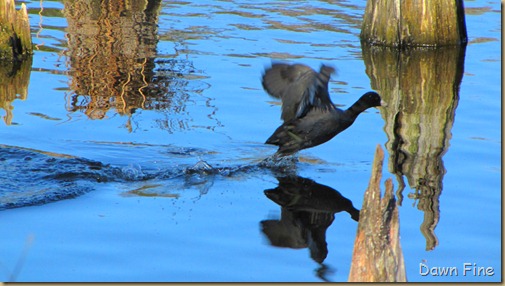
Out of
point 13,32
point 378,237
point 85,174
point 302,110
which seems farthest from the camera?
point 13,32

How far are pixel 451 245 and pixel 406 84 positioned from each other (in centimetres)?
496

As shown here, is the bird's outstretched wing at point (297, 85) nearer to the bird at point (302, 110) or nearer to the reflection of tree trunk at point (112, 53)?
the bird at point (302, 110)

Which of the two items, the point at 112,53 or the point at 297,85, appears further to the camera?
the point at 112,53

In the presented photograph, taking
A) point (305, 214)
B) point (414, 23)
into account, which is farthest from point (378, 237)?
point (414, 23)

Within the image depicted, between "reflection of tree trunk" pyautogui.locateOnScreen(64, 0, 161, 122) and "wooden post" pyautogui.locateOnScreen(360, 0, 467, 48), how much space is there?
3090 mm

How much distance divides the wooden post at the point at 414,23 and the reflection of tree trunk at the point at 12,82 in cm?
468

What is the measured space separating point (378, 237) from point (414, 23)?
27.4ft

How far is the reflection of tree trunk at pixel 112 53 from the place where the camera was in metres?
9.80

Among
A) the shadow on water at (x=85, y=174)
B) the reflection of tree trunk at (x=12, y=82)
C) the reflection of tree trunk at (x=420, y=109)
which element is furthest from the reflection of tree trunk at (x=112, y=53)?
the reflection of tree trunk at (x=420, y=109)

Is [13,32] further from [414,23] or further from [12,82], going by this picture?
[414,23]

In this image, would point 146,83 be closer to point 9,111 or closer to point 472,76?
point 9,111

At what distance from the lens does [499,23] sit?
48.5ft

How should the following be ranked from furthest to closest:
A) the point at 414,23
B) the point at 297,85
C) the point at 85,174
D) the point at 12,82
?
1. the point at 414,23
2. the point at 12,82
3. the point at 297,85
4. the point at 85,174

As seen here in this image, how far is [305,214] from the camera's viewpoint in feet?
22.1
